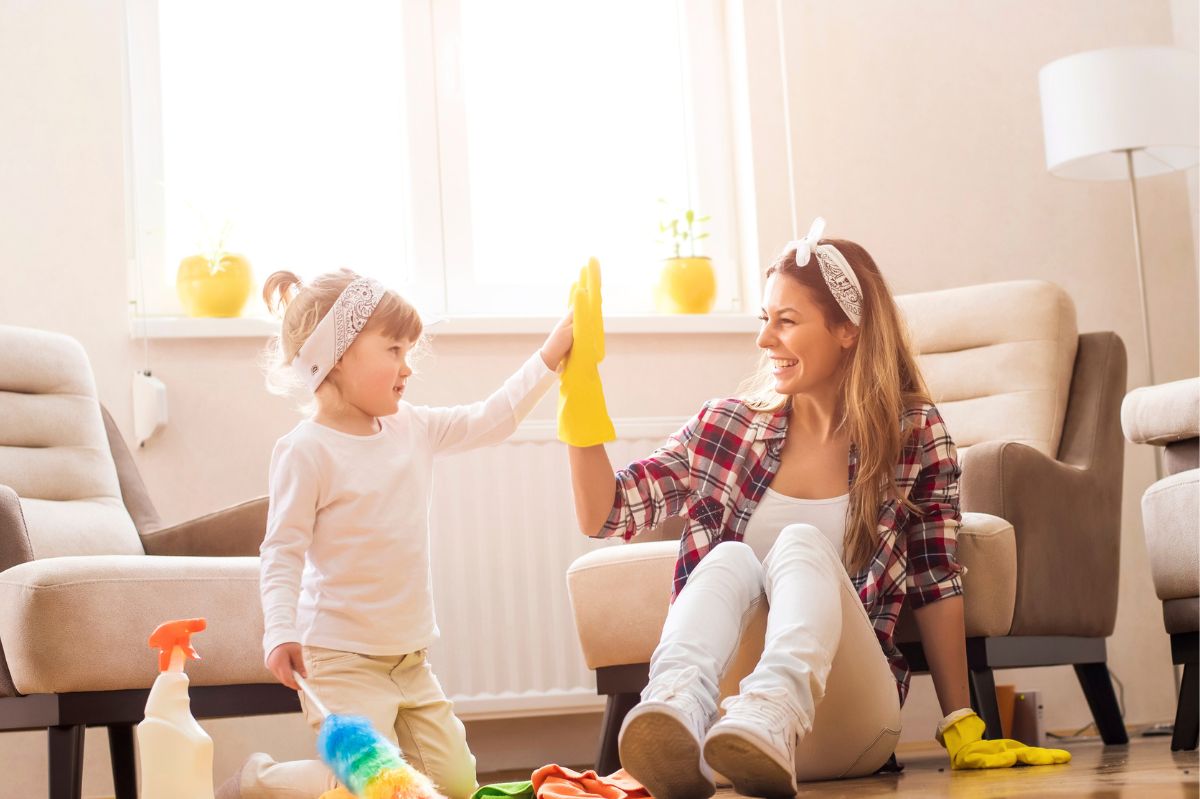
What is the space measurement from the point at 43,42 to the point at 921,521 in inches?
85.5

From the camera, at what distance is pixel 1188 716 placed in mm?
1972

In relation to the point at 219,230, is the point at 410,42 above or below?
above

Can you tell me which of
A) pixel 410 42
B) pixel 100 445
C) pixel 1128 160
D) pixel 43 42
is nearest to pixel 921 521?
pixel 100 445

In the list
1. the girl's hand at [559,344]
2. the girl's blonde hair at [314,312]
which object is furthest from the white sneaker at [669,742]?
the girl's blonde hair at [314,312]

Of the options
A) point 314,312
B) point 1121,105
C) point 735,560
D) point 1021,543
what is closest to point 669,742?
point 735,560

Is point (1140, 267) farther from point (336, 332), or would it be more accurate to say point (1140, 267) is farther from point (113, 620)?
point (113, 620)

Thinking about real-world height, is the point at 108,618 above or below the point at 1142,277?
below

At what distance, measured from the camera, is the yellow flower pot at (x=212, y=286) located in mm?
2816

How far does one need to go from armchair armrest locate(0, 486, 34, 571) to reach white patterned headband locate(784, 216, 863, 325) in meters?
1.17

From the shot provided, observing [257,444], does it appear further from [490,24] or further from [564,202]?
[490,24]

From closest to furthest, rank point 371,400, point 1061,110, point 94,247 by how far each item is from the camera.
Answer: point 371,400
point 94,247
point 1061,110

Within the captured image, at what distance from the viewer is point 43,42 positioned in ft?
9.16

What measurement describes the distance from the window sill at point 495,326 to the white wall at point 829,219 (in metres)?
0.03

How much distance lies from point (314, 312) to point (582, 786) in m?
0.70
